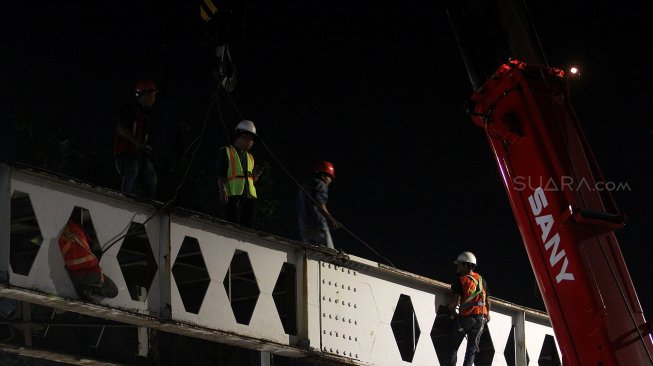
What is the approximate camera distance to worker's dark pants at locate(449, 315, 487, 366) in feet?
50.4

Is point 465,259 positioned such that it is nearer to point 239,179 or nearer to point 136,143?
point 239,179

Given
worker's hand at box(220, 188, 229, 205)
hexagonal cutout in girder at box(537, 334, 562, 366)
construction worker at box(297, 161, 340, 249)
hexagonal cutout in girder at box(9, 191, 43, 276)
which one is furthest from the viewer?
hexagonal cutout in girder at box(537, 334, 562, 366)

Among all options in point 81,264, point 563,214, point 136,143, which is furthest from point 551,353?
point 81,264

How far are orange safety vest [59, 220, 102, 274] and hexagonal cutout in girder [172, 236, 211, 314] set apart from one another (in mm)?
3029

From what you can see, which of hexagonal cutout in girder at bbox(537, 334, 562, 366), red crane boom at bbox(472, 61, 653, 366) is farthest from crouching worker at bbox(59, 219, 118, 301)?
hexagonal cutout in girder at bbox(537, 334, 562, 366)

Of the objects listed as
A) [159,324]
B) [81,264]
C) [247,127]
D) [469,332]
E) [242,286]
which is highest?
[247,127]

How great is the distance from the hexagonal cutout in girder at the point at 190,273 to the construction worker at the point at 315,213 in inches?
64.8

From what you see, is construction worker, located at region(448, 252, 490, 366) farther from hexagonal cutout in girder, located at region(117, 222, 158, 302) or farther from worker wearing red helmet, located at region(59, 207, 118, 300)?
worker wearing red helmet, located at region(59, 207, 118, 300)

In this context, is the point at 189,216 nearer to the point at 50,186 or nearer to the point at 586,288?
the point at 50,186

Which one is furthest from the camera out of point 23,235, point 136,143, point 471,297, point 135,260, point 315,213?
point 315,213

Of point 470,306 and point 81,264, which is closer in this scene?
point 81,264

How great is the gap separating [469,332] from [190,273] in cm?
411

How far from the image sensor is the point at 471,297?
50.4 feet

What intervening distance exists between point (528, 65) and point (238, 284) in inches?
256
